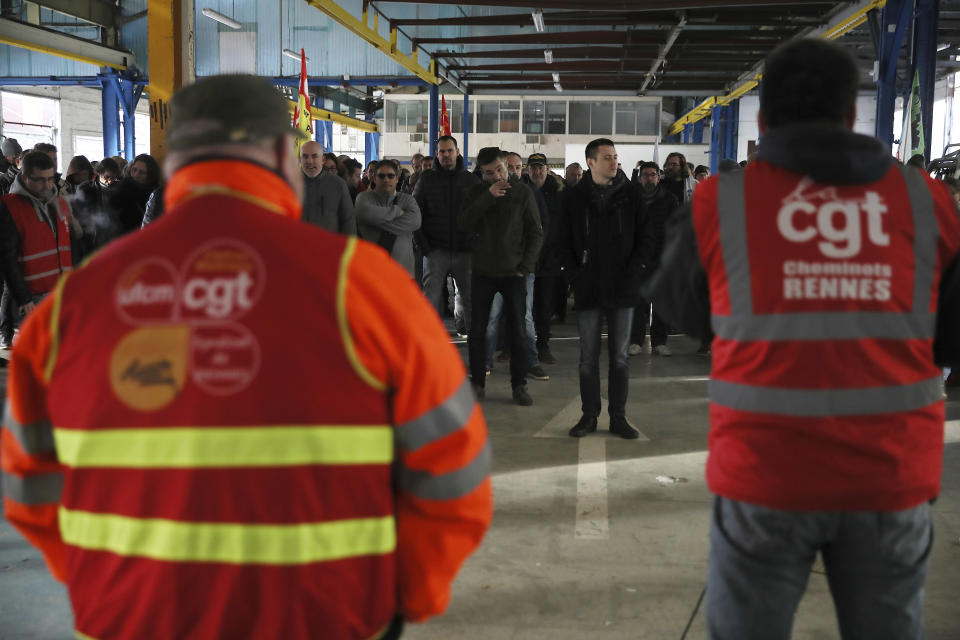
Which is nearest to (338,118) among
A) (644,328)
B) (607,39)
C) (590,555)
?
(607,39)

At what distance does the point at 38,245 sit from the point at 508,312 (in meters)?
3.42

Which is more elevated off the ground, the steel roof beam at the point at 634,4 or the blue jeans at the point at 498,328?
the steel roof beam at the point at 634,4

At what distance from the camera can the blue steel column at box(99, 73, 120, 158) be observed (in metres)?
24.9

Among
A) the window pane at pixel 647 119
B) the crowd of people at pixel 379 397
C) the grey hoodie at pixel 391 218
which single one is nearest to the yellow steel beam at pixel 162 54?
the grey hoodie at pixel 391 218

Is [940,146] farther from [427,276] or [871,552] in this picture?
[871,552]

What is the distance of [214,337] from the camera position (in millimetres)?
1232

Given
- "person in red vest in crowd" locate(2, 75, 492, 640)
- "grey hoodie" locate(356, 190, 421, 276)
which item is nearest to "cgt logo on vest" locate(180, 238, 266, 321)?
"person in red vest in crowd" locate(2, 75, 492, 640)

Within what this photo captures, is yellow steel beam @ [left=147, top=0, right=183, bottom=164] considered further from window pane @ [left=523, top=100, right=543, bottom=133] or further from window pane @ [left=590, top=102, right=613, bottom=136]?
window pane @ [left=590, top=102, right=613, bottom=136]

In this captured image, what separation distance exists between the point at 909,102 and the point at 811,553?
8908mm

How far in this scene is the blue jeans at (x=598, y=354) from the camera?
19.4ft

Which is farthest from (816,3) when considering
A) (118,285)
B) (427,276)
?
(118,285)

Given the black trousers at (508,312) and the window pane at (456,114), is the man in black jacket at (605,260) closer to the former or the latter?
the black trousers at (508,312)

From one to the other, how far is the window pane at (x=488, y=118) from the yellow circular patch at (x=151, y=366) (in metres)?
34.5

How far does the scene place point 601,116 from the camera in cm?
3488
